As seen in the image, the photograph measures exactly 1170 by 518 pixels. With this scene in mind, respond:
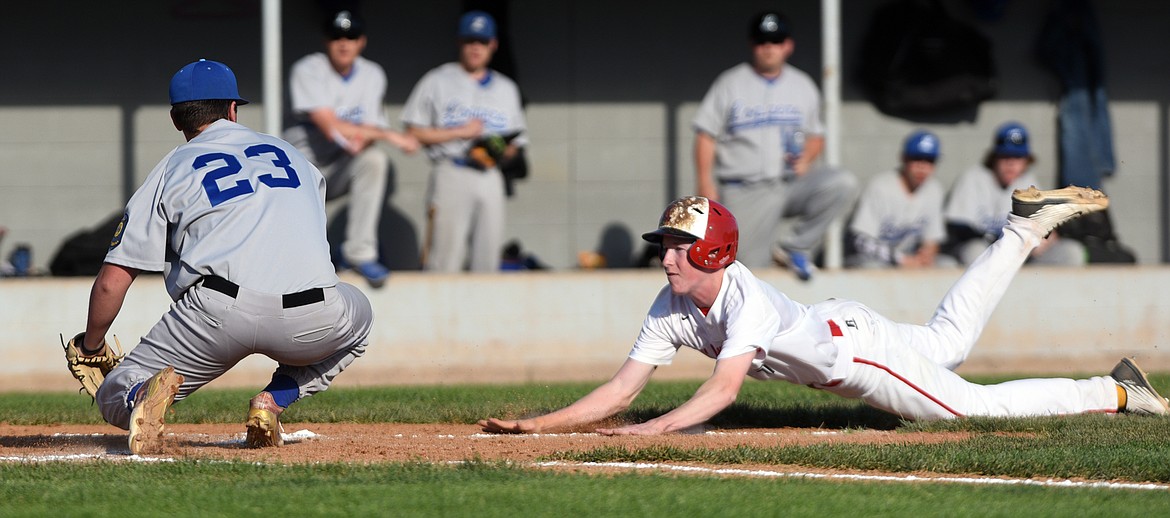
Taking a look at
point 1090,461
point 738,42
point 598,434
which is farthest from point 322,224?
point 738,42

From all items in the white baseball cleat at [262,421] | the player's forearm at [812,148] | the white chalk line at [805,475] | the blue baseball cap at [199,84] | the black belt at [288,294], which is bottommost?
the white chalk line at [805,475]

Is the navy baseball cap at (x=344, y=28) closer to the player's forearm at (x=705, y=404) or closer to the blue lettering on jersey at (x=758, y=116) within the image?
the blue lettering on jersey at (x=758, y=116)

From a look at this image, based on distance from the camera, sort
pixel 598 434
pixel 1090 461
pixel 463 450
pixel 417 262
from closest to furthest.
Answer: pixel 1090 461 → pixel 463 450 → pixel 598 434 → pixel 417 262

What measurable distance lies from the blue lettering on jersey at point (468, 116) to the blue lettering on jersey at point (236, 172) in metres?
5.56

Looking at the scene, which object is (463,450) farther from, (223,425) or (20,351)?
(20,351)

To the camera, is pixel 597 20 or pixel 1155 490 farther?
pixel 597 20

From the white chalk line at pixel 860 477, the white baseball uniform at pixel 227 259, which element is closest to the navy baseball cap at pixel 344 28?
the white baseball uniform at pixel 227 259

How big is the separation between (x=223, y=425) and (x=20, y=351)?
3894mm

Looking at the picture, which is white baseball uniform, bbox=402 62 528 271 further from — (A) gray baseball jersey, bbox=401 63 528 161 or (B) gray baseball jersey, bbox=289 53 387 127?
(B) gray baseball jersey, bbox=289 53 387 127

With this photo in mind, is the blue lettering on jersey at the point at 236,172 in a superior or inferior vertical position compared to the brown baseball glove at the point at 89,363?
superior

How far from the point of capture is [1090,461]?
5.85 m

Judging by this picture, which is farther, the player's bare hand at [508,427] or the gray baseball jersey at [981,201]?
the gray baseball jersey at [981,201]

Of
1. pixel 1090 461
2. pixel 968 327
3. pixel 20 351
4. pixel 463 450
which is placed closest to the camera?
pixel 1090 461

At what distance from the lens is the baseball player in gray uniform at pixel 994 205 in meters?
12.6
